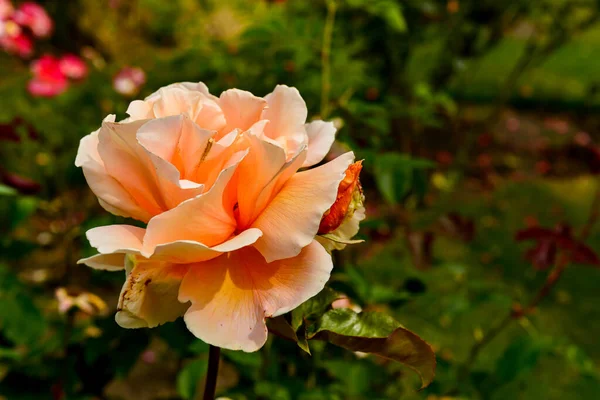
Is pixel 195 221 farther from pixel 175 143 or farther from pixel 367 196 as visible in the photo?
pixel 367 196

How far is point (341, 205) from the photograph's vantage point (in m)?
0.35

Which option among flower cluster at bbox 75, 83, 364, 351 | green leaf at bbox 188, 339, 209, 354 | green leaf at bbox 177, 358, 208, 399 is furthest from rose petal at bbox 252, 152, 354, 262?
green leaf at bbox 177, 358, 208, 399

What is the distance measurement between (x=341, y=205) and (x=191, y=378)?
52 centimetres

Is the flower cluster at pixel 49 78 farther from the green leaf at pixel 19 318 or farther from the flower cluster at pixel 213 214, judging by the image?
the flower cluster at pixel 213 214

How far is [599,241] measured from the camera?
2428 mm

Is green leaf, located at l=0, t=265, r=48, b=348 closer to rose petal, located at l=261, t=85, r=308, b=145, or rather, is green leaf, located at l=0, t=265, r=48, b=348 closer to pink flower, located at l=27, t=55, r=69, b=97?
rose petal, located at l=261, t=85, r=308, b=145

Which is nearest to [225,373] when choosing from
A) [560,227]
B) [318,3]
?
[560,227]

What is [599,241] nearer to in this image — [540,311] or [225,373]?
[540,311]

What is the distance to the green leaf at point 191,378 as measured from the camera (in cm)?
74

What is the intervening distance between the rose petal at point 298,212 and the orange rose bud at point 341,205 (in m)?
0.02

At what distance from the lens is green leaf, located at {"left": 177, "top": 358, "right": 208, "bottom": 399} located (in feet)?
2.44

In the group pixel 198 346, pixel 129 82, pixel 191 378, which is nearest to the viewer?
pixel 198 346

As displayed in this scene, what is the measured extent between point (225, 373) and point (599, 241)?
74.4 inches

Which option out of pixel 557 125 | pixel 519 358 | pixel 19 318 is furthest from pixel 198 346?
pixel 557 125
